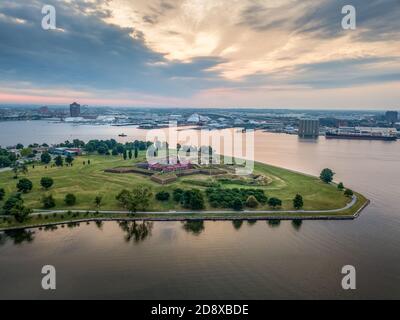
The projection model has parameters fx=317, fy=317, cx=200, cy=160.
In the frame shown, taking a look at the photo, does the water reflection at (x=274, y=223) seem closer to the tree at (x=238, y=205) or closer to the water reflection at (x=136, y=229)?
the tree at (x=238, y=205)

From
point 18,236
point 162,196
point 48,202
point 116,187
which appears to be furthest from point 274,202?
point 18,236

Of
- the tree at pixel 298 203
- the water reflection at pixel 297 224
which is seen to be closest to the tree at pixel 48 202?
the water reflection at pixel 297 224

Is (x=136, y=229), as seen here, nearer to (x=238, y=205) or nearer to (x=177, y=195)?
(x=177, y=195)

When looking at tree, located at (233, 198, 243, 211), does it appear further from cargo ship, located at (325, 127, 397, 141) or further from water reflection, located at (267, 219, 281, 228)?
cargo ship, located at (325, 127, 397, 141)

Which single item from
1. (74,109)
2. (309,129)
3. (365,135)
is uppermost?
(74,109)

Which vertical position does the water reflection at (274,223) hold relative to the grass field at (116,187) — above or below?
below

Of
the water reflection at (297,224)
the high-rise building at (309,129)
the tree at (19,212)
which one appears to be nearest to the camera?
the tree at (19,212)
